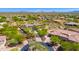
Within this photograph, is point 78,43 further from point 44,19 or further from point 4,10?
point 4,10

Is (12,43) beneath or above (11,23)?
beneath

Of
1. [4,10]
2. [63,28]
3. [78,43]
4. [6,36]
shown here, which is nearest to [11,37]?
[6,36]

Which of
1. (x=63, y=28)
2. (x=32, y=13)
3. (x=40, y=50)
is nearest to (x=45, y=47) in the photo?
(x=40, y=50)

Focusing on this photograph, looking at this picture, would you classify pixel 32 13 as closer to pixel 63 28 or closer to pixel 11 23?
pixel 11 23
